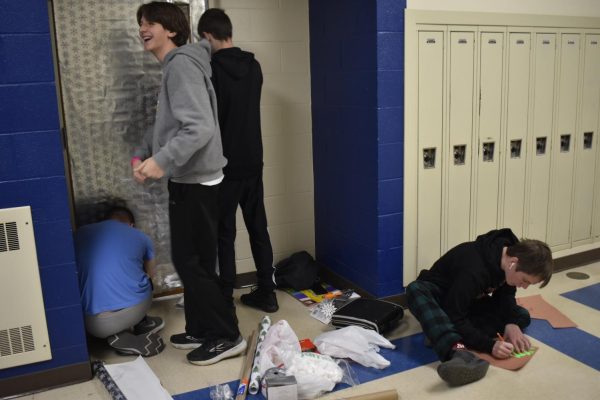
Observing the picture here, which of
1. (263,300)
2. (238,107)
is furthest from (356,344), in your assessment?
(238,107)

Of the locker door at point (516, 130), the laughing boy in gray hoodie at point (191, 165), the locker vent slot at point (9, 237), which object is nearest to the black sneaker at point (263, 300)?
the laughing boy in gray hoodie at point (191, 165)

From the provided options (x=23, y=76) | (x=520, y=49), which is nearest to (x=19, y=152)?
(x=23, y=76)

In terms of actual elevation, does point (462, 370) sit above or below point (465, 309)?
below

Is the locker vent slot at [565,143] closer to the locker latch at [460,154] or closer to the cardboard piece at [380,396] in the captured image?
the locker latch at [460,154]

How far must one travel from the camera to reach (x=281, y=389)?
2.26m

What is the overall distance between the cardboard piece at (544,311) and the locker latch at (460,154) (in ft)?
2.88

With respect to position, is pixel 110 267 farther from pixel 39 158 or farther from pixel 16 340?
pixel 39 158

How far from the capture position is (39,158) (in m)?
2.31

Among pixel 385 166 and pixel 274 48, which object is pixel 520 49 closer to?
pixel 385 166

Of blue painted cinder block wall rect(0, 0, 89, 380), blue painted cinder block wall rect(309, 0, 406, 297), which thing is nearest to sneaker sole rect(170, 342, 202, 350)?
blue painted cinder block wall rect(0, 0, 89, 380)

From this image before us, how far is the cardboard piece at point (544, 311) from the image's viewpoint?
2.95m

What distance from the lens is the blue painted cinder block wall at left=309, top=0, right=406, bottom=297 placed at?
2982 millimetres

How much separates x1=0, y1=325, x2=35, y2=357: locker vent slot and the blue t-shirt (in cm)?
28

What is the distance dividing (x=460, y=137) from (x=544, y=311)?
3.53ft
